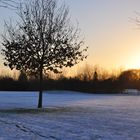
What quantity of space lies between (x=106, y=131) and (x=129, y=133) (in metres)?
0.89

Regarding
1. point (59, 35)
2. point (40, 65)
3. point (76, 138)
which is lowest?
point (76, 138)

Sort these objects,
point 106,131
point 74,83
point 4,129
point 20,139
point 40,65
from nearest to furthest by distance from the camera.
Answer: point 20,139
point 4,129
point 106,131
point 40,65
point 74,83

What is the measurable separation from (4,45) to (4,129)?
57.5ft

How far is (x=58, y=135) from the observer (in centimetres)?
1477

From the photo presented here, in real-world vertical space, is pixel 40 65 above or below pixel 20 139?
above

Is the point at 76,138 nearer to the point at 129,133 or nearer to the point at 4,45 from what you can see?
the point at 129,133

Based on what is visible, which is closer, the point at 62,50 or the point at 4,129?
the point at 4,129

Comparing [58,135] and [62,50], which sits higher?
[62,50]

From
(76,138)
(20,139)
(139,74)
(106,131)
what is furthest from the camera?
(139,74)

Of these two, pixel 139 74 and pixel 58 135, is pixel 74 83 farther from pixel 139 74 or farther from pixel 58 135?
pixel 58 135

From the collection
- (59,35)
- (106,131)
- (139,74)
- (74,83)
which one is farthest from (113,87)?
(106,131)

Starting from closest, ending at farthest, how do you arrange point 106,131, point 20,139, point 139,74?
point 20,139 → point 106,131 → point 139,74

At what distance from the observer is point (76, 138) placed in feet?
46.5

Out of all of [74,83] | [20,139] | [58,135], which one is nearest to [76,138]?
[58,135]
